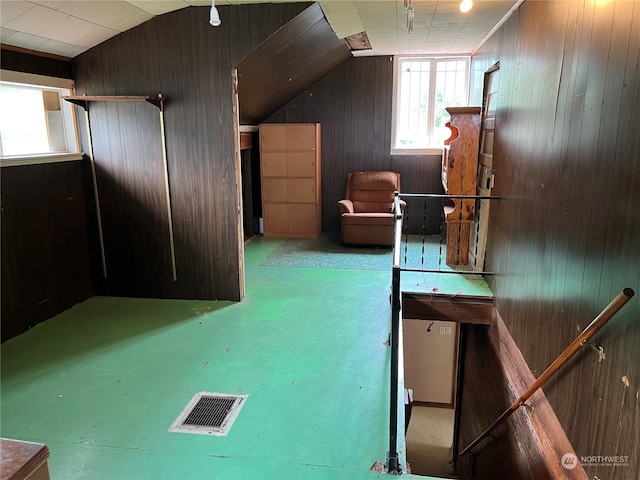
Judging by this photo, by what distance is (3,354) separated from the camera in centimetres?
333

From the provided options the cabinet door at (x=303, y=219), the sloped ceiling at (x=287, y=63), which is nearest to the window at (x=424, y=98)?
the sloped ceiling at (x=287, y=63)

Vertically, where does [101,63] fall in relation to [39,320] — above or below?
above

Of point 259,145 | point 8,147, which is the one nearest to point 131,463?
point 8,147

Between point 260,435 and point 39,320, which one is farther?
point 39,320

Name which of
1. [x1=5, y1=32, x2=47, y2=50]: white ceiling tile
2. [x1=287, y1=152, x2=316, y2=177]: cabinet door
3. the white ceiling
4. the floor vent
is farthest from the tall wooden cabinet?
the floor vent

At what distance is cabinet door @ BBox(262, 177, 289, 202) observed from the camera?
669cm

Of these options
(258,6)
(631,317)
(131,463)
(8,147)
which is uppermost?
(258,6)

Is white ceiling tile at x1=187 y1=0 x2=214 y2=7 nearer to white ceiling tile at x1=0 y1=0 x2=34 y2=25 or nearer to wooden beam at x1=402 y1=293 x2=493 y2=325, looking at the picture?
white ceiling tile at x1=0 y1=0 x2=34 y2=25

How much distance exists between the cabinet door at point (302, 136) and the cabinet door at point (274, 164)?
23cm

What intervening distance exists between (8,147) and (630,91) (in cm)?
415

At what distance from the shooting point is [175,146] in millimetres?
4125

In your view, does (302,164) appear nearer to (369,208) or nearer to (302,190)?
(302,190)

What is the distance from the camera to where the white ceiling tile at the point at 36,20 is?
9.70 ft

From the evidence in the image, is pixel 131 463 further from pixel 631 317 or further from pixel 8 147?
pixel 8 147
